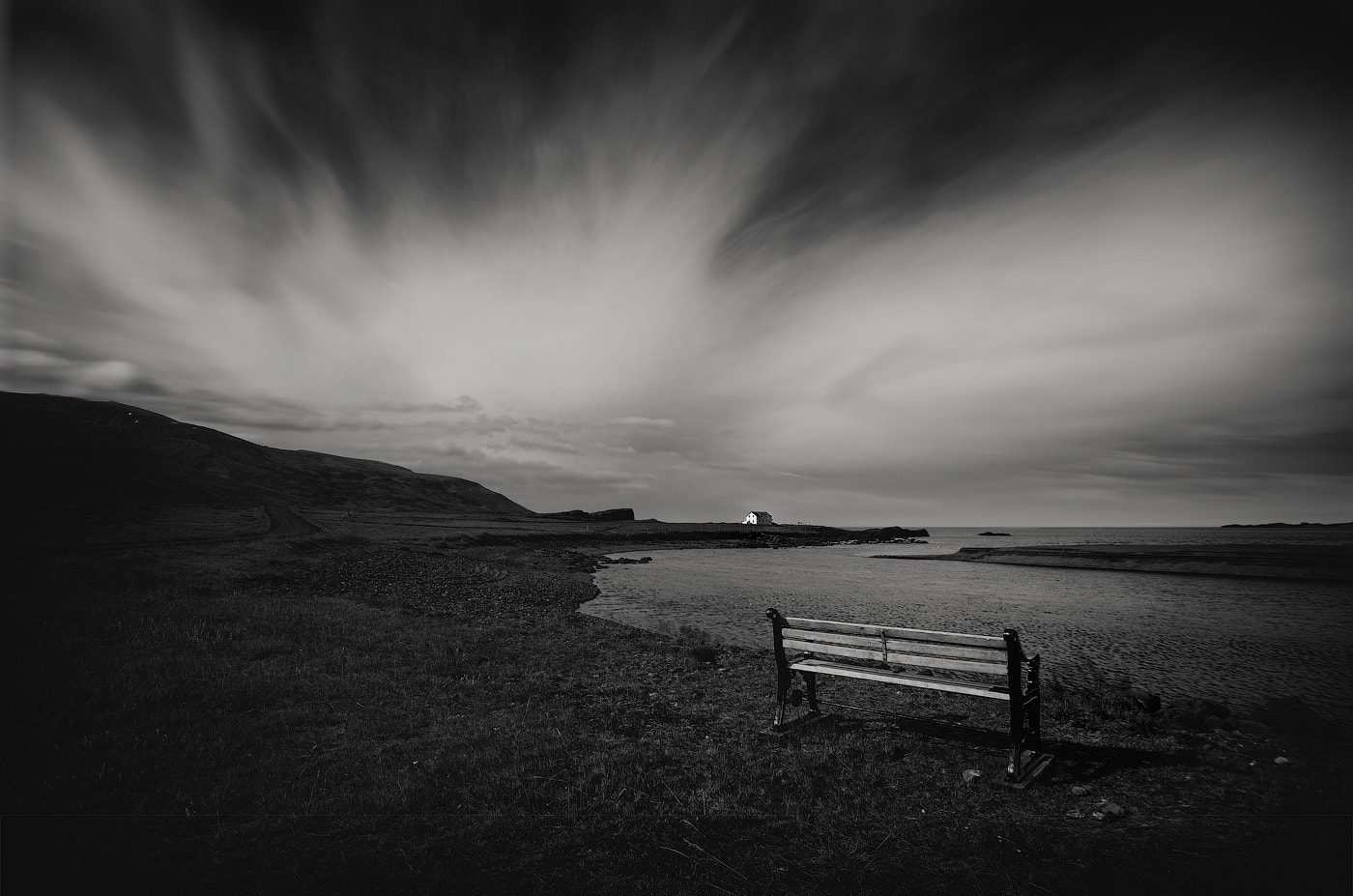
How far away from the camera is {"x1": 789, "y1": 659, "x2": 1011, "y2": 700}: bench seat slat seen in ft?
28.5

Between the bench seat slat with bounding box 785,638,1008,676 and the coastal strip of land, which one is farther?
the coastal strip of land

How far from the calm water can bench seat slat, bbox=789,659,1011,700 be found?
8807mm

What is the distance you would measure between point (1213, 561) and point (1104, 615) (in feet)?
138

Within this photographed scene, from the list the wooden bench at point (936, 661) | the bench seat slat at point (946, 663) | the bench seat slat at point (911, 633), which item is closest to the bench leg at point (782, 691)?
the wooden bench at point (936, 661)

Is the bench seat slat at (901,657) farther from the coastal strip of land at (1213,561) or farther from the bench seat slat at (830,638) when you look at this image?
the coastal strip of land at (1213,561)

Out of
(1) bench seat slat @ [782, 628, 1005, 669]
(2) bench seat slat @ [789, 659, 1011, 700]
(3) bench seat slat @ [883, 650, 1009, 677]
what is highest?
(1) bench seat slat @ [782, 628, 1005, 669]

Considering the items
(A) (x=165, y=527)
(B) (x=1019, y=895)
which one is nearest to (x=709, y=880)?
(B) (x=1019, y=895)

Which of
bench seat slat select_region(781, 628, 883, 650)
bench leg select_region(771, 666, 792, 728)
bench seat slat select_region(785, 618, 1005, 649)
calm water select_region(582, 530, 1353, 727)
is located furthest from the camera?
calm water select_region(582, 530, 1353, 727)

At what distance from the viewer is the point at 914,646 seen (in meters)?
9.23

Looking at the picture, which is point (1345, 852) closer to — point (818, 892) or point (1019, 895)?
point (1019, 895)

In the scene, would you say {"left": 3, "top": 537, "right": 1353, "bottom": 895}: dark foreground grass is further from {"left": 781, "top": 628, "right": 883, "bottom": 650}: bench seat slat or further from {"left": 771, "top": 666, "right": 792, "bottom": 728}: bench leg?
{"left": 781, "top": 628, "right": 883, "bottom": 650}: bench seat slat

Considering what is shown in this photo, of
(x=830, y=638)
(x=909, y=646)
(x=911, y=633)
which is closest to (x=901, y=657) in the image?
(x=909, y=646)

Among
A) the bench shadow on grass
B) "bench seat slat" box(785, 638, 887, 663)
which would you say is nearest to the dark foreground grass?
the bench shadow on grass

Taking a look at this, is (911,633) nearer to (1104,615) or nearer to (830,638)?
(830,638)
